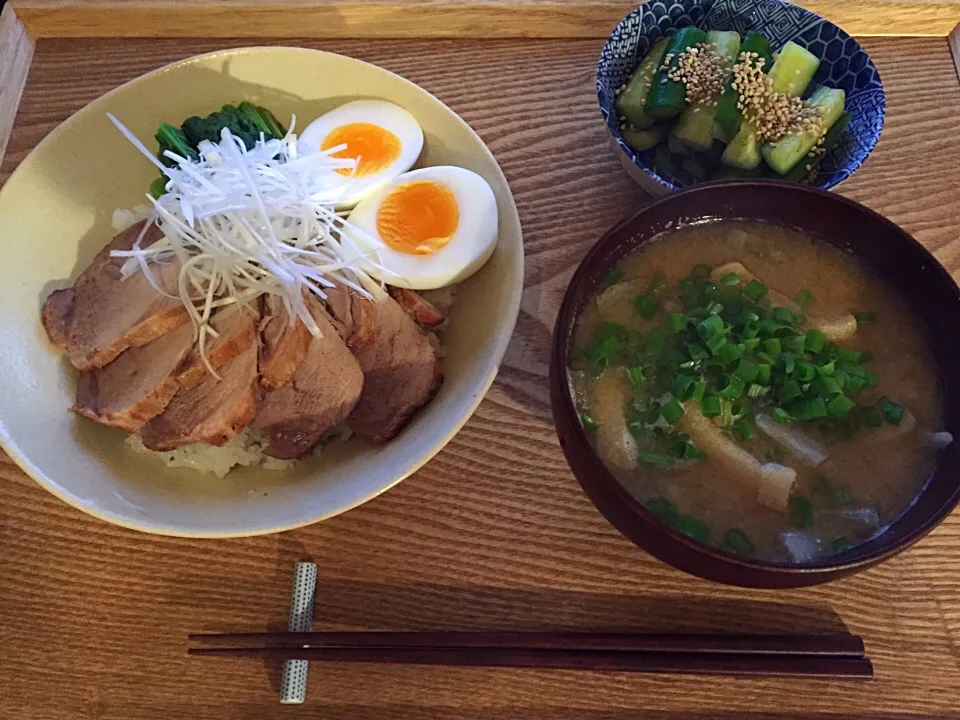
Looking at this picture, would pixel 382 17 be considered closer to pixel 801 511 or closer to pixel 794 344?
pixel 794 344

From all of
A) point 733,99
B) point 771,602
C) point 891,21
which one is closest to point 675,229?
point 733,99

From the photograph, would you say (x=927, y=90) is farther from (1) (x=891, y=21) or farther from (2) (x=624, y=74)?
(2) (x=624, y=74)

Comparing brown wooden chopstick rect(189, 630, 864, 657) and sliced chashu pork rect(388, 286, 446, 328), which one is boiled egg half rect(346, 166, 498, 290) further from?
brown wooden chopstick rect(189, 630, 864, 657)

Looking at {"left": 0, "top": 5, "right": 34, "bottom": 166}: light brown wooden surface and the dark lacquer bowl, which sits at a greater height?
the dark lacquer bowl

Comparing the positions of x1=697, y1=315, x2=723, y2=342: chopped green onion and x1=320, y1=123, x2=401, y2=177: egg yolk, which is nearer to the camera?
x1=697, y1=315, x2=723, y2=342: chopped green onion

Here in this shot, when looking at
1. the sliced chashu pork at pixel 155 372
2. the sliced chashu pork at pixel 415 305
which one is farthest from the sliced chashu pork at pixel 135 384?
the sliced chashu pork at pixel 415 305

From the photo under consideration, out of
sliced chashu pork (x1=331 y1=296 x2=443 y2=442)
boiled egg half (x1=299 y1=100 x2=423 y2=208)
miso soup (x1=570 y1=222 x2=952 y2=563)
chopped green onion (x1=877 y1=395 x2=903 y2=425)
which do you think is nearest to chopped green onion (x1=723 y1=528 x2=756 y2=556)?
miso soup (x1=570 y1=222 x2=952 y2=563)

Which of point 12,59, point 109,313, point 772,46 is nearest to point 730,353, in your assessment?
point 772,46
